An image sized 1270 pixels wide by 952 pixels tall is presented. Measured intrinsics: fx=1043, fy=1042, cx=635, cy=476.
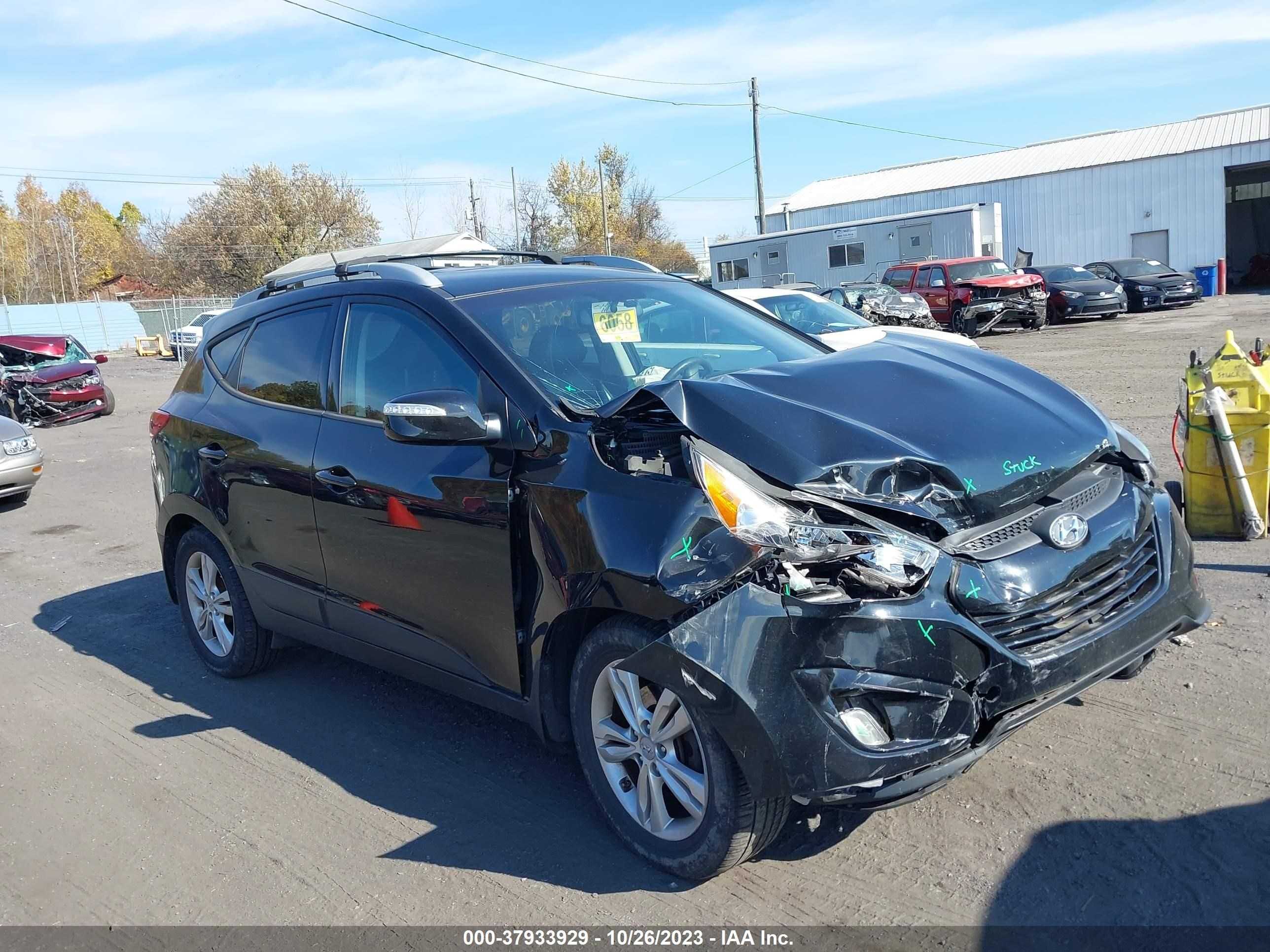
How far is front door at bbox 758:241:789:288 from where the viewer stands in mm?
35188

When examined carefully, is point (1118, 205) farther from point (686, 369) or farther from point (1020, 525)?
point (1020, 525)

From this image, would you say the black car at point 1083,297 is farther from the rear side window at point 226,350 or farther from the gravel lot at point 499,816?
the rear side window at point 226,350

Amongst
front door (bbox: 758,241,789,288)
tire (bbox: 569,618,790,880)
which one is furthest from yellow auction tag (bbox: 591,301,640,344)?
front door (bbox: 758,241,789,288)

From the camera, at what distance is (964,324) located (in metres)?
24.6

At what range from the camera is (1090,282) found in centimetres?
2658

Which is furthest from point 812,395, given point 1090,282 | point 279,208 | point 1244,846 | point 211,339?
point 279,208

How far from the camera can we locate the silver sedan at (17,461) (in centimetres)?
1092

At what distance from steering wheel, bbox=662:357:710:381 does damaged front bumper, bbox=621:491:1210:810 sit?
4.34ft

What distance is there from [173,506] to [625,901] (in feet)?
11.6

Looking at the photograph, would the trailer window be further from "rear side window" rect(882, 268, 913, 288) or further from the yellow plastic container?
the yellow plastic container

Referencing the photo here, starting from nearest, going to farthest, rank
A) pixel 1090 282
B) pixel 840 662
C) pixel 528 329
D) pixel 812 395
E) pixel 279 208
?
pixel 840 662 → pixel 812 395 → pixel 528 329 → pixel 1090 282 → pixel 279 208

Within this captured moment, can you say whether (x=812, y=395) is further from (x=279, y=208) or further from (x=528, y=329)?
(x=279, y=208)

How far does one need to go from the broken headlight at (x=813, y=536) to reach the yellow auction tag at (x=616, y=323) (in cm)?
128

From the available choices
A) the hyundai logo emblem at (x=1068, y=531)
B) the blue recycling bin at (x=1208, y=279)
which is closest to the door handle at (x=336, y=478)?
the hyundai logo emblem at (x=1068, y=531)
